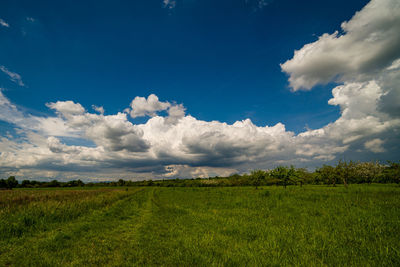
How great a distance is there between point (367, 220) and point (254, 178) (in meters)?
63.6

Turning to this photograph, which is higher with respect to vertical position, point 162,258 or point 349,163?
point 349,163

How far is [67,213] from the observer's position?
50.8ft

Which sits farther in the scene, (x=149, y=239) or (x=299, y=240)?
(x=149, y=239)

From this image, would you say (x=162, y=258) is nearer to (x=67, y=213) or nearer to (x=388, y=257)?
(x=388, y=257)

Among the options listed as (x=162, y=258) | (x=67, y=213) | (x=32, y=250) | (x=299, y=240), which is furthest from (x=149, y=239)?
(x=67, y=213)

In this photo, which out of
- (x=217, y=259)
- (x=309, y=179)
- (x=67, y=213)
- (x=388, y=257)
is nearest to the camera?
(x=388, y=257)

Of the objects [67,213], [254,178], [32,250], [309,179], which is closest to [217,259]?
[32,250]

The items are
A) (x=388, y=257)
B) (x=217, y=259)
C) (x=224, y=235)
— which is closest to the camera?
(x=388, y=257)

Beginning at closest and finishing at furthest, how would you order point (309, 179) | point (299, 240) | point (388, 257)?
point (388, 257)
point (299, 240)
point (309, 179)

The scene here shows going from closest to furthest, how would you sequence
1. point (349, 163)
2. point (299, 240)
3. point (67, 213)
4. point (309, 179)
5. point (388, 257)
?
point (388, 257)
point (299, 240)
point (67, 213)
point (349, 163)
point (309, 179)

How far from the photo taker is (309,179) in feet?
292

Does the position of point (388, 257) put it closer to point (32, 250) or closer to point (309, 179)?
point (32, 250)

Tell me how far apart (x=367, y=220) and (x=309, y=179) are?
93377 mm

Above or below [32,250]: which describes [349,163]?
above
